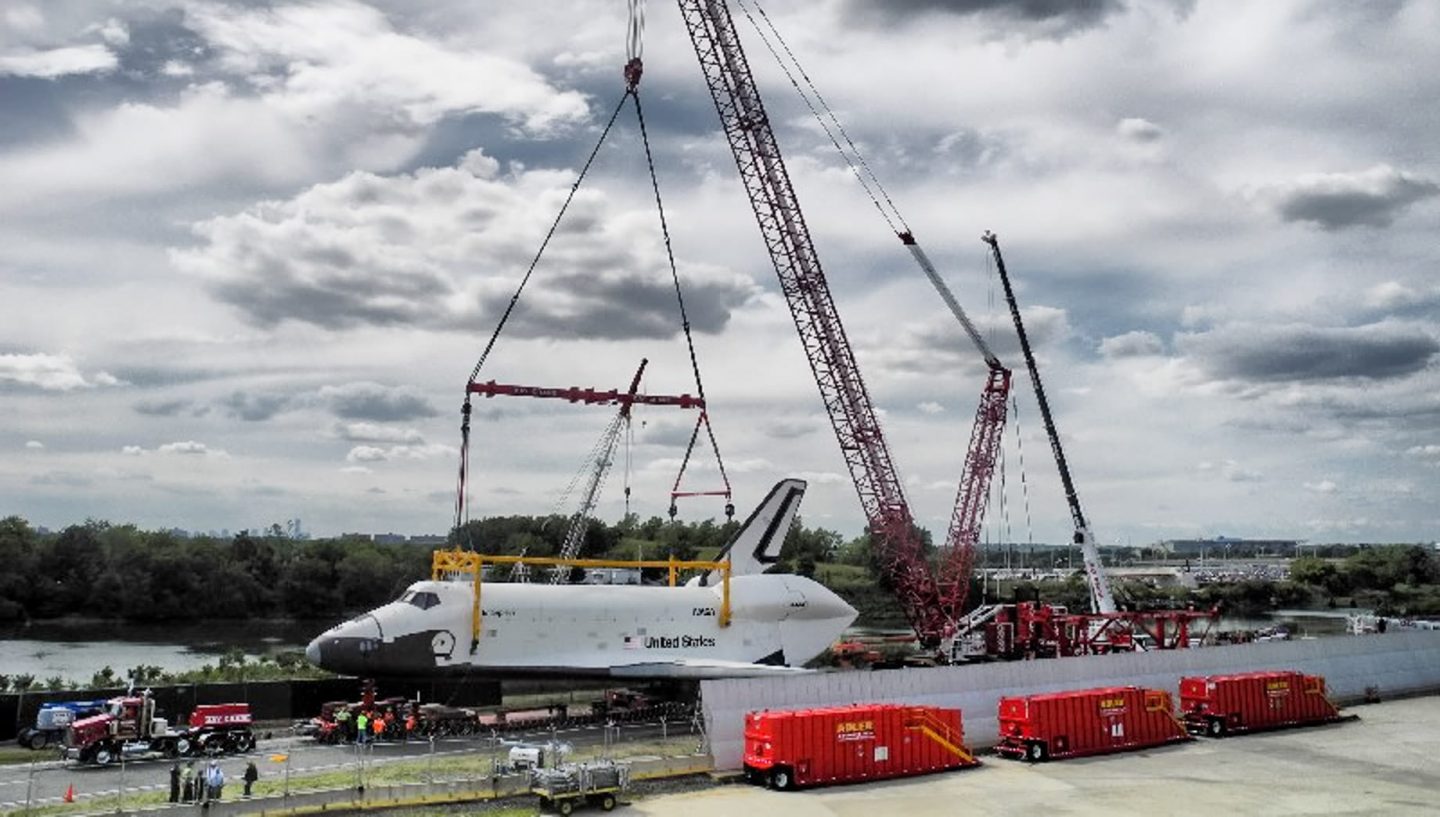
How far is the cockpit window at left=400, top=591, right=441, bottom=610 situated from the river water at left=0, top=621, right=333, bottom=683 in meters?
36.8

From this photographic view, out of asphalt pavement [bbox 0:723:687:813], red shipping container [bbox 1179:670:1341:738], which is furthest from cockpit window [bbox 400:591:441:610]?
red shipping container [bbox 1179:670:1341:738]

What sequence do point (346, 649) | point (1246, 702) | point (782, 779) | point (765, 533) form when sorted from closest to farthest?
point (782, 779), point (346, 649), point (1246, 702), point (765, 533)

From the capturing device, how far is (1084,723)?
36.8 m

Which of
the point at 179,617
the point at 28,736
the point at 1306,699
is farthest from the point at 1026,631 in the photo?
the point at 179,617

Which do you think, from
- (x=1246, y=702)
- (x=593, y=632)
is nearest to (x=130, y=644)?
(x=593, y=632)

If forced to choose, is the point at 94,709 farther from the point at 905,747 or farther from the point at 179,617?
the point at 179,617

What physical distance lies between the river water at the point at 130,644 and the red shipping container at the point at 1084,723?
5497 cm

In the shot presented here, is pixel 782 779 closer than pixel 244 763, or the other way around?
pixel 244 763

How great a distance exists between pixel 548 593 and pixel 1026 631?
31.4 metres

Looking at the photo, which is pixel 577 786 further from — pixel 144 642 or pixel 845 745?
pixel 144 642

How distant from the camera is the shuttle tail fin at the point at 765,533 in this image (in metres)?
51.5

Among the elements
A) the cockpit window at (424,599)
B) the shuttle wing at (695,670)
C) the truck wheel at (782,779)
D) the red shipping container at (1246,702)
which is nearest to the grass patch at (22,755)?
the cockpit window at (424,599)

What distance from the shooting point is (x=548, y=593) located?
40094 mm

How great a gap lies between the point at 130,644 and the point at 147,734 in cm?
7534
